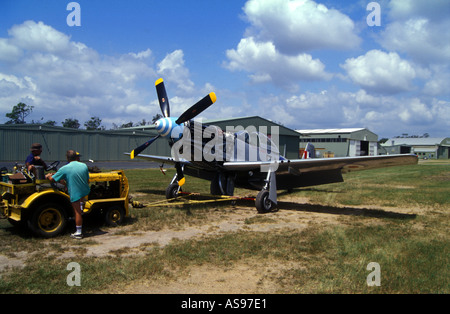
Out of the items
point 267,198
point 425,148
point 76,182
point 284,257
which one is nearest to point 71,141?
point 267,198

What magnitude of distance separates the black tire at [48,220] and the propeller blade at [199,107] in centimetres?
358

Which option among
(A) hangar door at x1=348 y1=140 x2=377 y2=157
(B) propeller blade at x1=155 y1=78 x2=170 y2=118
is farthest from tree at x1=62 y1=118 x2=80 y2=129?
(B) propeller blade at x1=155 y1=78 x2=170 y2=118

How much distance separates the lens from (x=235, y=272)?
4.54m

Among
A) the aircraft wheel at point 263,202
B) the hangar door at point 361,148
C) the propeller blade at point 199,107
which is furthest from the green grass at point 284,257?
the hangar door at point 361,148

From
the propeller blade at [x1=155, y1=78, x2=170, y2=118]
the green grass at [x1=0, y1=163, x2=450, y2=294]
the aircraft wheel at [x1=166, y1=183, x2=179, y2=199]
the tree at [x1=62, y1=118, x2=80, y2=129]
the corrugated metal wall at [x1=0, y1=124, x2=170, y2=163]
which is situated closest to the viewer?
the green grass at [x1=0, y1=163, x2=450, y2=294]

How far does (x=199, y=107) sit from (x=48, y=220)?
13.9 feet

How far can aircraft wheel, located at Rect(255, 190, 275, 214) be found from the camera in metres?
9.27

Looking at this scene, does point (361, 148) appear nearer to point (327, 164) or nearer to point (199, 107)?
point (327, 164)

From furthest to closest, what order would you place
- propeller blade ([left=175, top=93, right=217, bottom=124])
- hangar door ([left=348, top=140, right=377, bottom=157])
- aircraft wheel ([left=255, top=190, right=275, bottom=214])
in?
1. hangar door ([left=348, top=140, right=377, bottom=157])
2. aircraft wheel ([left=255, top=190, right=275, bottom=214])
3. propeller blade ([left=175, top=93, right=217, bottom=124])

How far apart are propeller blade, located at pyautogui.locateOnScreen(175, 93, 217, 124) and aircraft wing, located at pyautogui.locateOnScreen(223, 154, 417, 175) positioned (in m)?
2.45

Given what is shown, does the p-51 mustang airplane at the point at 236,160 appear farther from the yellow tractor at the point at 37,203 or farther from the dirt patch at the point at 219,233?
the yellow tractor at the point at 37,203

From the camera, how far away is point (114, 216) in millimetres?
7078

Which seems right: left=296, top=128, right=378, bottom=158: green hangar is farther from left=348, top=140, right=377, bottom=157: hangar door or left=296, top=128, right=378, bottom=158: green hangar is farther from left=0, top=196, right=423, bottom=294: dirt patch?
left=0, top=196, right=423, bottom=294: dirt patch
